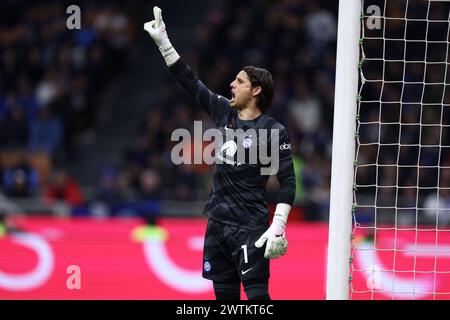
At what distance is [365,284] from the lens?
876cm

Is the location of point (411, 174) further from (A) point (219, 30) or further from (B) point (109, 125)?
(B) point (109, 125)

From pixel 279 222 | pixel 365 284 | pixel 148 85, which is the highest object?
pixel 148 85

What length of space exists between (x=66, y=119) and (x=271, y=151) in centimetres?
884

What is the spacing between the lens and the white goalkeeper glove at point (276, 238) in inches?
234

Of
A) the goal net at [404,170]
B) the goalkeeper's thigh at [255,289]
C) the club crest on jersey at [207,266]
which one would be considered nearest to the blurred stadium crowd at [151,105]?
the goal net at [404,170]

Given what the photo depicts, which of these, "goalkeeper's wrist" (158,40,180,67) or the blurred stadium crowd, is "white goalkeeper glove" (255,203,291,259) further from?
the blurred stadium crowd

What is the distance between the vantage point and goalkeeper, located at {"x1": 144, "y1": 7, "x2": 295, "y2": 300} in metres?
6.14

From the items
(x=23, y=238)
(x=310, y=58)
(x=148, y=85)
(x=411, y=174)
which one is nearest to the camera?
(x=23, y=238)

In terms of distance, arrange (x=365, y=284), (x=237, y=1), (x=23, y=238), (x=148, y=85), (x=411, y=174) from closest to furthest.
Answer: (x=365, y=284) < (x=23, y=238) < (x=411, y=174) < (x=237, y=1) < (x=148, y=85)

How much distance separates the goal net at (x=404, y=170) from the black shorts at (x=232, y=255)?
2.18m

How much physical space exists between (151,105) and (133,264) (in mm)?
5934

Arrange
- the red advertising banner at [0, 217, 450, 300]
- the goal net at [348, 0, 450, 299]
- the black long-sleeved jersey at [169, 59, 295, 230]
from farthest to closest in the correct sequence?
1. the red advertising banner at [0, 217, 450, 300]
2. the goal net at [348, 0, 450, 299]
3. the black long-sleeved jersey at [169, 59, 295, 230]

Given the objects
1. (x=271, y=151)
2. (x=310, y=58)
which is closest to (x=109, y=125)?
(x=310, y=58)

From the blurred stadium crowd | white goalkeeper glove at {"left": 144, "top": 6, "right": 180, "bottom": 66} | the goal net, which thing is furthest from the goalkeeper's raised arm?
the blurred stadium crowd
